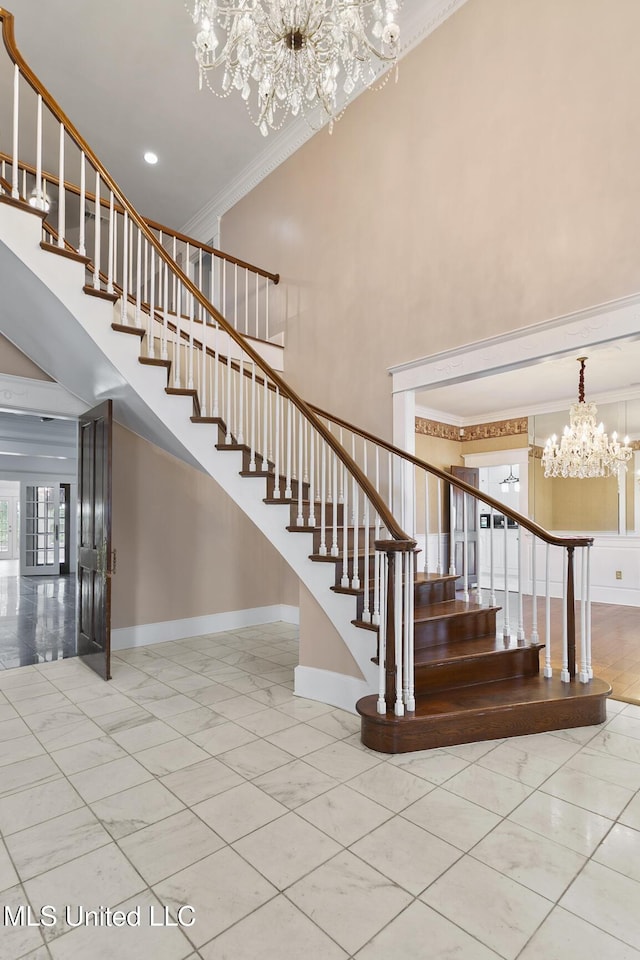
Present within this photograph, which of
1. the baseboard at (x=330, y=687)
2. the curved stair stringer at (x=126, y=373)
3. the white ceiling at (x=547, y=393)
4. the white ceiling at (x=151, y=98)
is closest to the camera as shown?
the curved stair stringer at (x=126, y=373)

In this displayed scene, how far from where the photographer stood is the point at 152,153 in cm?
612

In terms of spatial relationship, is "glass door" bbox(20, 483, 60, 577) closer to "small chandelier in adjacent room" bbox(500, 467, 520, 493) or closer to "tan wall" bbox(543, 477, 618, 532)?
"small chandelier in adjacent room" bbox(500, 467, 520, 493)

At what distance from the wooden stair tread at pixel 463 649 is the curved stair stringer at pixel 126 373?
1.15 ft

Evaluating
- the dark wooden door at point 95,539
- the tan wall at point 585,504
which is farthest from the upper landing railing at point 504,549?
the dark wooden door at point 95,539

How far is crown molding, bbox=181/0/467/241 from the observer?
423cm

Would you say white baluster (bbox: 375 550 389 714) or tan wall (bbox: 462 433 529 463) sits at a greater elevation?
tan wall (bbox: 462 433 529 463)

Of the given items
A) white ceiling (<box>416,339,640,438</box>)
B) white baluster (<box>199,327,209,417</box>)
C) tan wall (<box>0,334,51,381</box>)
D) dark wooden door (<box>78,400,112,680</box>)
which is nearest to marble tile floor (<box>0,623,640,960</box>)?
dark wooden door (<box>78,400,112,680</box>)

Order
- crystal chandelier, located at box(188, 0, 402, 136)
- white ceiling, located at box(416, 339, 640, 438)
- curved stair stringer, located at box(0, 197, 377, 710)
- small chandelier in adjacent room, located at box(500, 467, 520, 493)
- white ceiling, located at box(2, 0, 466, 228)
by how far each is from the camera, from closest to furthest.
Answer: crystal chandelier, located at box(188, 0, 402, 136)
curved stair stringer, located at box(0, 197, 377, 710)
white ceiling, located at box(2, 0, 466, 228)
white ceiling, located at box(416, 339, 640, 438)
small chandelier in adjacent room, located at box(500, 467, 520, 493)

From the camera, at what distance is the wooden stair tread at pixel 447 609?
3.37m

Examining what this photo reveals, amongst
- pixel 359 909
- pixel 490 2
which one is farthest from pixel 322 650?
pixel 490 2

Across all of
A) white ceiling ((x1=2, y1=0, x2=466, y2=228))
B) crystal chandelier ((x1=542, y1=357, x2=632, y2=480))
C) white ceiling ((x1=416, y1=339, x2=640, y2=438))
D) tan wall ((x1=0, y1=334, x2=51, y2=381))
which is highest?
white ceiling ((x1=2, y1=0, x2=466, y2=228))

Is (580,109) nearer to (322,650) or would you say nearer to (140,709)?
(322,650)

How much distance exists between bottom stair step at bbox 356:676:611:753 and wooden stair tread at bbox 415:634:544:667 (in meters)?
0.20

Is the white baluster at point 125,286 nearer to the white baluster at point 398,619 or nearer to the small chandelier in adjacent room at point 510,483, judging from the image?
the white baluster at point 398,619
